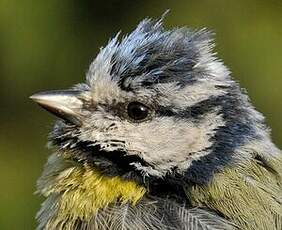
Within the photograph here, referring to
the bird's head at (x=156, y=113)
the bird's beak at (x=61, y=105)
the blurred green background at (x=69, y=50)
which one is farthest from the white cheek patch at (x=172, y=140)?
the blurred green background at (x=69, y=50)

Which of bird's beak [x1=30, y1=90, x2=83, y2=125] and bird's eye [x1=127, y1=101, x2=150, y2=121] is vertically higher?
bird's beak [x1=30, y1=90, x2=83, y2=125]

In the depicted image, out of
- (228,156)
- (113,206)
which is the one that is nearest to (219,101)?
(228,156)

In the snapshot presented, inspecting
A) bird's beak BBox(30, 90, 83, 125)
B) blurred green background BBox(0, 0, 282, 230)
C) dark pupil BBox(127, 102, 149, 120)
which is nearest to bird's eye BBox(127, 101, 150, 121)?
dark pupil BBox(127, 102, 149, 120)

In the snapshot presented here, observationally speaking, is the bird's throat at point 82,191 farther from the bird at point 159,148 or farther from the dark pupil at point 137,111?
the dark pupil at point 137,111

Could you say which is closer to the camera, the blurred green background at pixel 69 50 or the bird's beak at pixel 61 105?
the bird's beak at pixel 61 105

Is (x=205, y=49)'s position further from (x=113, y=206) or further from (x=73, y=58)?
(x=73, y=58)

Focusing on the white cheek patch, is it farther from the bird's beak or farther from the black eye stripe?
the bird's beak

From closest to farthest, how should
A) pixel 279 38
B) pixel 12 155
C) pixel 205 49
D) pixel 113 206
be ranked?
pixel 113 206 < pixel 205 49 < pixel 279 38 < pixel 12 155
